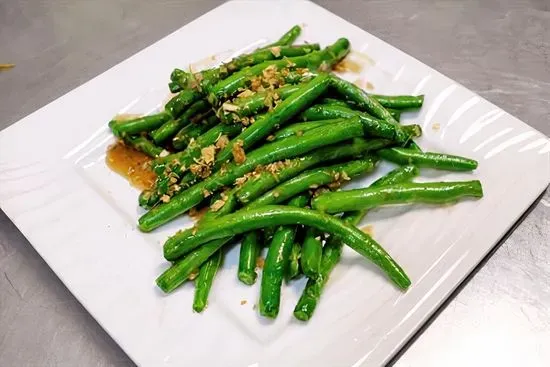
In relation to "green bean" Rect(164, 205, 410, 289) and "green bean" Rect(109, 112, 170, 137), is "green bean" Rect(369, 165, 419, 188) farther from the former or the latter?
"green bean" Rect(109, 112, 170, 137)

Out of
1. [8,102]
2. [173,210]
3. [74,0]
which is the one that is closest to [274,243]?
[173,210]

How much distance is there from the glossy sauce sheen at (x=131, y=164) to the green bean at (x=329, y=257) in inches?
37.9

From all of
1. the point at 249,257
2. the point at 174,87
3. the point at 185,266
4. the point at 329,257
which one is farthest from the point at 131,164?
the point at 329,257

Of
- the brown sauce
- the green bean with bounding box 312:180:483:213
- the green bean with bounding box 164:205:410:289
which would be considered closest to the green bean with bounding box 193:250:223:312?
the green bean with bounding box 164:205:410:289

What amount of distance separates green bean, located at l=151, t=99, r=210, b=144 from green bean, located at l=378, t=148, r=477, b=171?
0.93 meters

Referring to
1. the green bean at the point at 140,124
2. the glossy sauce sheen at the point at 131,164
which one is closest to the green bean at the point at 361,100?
the green bean at the point at 140,124

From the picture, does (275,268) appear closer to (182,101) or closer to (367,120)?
(367,120)

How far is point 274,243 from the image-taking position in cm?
251

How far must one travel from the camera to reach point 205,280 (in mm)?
2490

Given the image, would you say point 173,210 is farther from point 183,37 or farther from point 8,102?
point 8,102

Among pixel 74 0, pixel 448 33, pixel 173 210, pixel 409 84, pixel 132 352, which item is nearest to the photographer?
pixel 132 352

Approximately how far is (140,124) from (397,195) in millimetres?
1360

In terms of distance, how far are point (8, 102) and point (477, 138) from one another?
9.55ft

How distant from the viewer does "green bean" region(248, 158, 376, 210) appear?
2.61 metres
